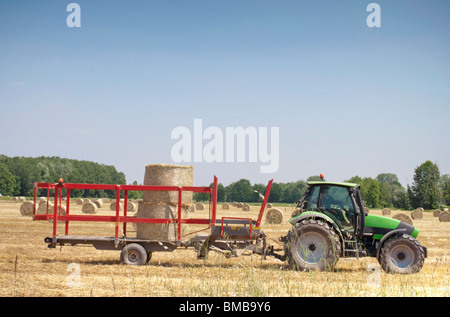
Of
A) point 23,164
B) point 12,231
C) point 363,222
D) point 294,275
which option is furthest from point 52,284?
point 23,164

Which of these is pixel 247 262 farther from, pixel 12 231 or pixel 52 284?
pixel 12 231

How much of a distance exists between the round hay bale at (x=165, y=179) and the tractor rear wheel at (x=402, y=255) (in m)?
4.65

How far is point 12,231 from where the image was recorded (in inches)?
758

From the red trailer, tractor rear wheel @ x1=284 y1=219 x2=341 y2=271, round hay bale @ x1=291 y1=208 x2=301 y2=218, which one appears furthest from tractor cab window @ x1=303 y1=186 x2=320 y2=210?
the red trailer

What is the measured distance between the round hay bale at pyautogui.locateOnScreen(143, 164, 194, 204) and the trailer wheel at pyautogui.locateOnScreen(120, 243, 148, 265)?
1194 millimetres

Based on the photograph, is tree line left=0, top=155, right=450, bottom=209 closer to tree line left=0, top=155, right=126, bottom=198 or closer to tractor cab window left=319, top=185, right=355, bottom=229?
tree line left=0, top=155, right=126, bottom=198

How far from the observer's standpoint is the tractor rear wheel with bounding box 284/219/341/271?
33.5ft

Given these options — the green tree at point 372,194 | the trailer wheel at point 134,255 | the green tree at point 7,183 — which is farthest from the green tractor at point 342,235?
the green tree at point 7,183

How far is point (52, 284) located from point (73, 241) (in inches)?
101

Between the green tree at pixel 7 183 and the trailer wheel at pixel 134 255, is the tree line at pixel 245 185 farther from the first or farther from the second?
the trailer wheel at pixel 134 255

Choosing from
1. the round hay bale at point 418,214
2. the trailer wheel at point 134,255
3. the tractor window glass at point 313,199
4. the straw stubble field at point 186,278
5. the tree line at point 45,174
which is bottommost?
the round hay bale at point 418,214

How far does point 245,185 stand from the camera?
1962 inches

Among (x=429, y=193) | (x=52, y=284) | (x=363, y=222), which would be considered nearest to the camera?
(x=52, y=284)

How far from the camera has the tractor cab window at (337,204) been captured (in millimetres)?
10719
